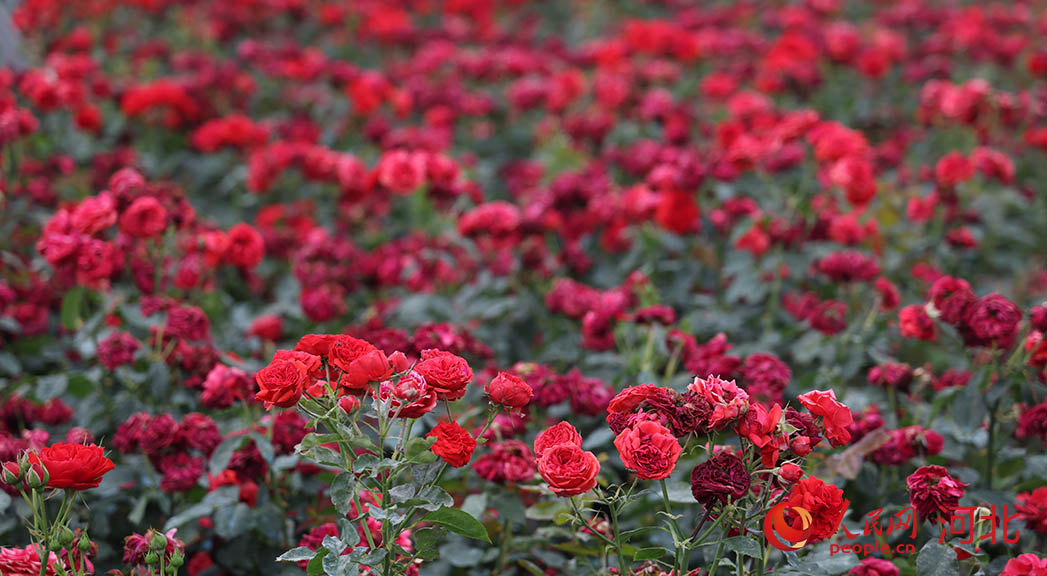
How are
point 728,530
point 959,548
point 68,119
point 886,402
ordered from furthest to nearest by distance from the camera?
point 68,119, point 886,402, point 959,548, point 728,530

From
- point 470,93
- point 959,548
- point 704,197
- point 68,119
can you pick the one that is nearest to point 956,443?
point 959,548

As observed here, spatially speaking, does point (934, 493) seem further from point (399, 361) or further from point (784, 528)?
point (399, 361)

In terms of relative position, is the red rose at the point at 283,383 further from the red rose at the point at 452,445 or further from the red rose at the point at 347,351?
the red rose at the point at 452,445

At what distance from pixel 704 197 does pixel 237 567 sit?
2.14 meters

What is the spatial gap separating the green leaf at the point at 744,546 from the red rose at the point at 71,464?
1.10m

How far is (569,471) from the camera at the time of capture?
4.83ft

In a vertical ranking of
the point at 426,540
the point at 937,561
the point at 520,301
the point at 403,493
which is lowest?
the point at 520,301

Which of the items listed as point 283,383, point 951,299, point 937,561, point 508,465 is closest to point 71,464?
point 283,383

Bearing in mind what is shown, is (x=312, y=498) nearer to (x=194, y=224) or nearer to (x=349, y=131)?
(x=194, y=224)

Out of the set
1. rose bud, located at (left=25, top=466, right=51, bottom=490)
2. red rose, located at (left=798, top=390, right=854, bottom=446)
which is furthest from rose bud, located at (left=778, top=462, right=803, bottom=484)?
rose bud, located at (left=25, top=466, right=51, bottom=490)

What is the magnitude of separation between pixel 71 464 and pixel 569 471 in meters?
0.85

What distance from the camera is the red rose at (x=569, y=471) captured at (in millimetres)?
1472

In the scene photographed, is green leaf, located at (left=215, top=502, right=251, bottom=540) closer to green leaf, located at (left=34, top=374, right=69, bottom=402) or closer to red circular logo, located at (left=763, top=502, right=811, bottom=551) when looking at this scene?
green leaf, located at (left=34, top=374, right=69, bottom=402)

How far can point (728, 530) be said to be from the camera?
1.60 meters
